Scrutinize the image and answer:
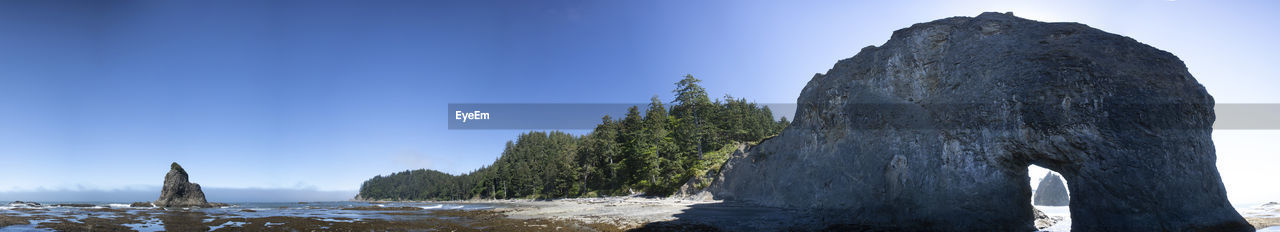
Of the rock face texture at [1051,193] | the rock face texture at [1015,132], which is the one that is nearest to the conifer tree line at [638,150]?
the rock face texture at [1015,132]

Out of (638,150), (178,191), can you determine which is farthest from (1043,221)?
(178,191)

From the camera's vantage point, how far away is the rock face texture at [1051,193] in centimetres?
4591

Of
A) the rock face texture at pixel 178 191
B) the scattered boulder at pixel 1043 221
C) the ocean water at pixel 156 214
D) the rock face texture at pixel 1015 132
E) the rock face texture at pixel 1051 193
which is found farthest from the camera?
the rock face texture at pixel 178 191

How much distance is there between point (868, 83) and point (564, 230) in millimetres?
16320

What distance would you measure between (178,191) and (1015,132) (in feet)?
275

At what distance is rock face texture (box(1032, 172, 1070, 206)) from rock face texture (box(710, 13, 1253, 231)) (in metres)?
39.7

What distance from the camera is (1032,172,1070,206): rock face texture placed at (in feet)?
151

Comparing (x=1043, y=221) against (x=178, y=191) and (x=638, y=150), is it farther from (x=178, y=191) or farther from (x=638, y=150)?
(x=178, y=191)

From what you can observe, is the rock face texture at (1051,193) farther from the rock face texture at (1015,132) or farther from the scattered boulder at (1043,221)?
the rock face texture at (1015,132)

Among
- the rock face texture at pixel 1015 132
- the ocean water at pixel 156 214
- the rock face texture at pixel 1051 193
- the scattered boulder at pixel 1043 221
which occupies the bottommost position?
the rock face texture at pixel 1051 193

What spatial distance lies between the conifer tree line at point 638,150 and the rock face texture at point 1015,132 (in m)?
21.9

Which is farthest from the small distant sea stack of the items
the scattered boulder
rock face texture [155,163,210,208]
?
the scattered boulder

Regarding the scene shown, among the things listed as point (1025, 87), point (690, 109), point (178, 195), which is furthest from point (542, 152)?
point (1025, 87)

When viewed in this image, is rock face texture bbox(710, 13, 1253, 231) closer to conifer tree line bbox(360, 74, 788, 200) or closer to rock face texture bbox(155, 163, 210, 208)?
conifer tree line bbox(360, 74, 788, 200)
